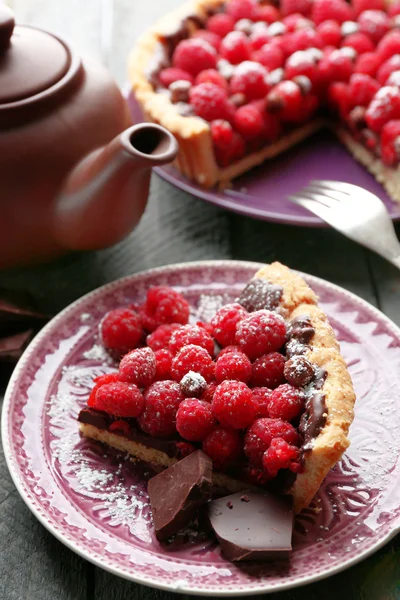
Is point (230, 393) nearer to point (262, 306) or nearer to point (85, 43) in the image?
point (262, 306)

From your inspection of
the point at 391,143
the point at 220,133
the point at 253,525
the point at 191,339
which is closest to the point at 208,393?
the point at 191,339

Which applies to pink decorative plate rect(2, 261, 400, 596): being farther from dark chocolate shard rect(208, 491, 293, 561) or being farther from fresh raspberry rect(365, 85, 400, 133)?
fresh raspberry rect(365, 85, 400, 133)

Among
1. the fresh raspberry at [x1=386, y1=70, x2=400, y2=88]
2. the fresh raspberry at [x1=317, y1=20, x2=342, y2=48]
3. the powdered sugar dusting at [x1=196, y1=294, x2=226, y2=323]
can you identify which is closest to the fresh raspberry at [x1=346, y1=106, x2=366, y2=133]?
the fresh raspberry at [x1=386, y1=70, x2=400, y2=88]

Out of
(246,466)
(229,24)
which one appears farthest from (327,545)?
(229,24)

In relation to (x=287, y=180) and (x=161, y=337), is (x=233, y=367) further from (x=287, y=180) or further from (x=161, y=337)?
(x=287, y=180)

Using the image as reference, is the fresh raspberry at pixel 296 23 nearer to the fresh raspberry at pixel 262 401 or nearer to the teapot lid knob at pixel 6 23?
the teapot lid knob at pixel 6 23

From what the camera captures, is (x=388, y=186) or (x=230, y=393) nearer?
(x=230, y=393)
